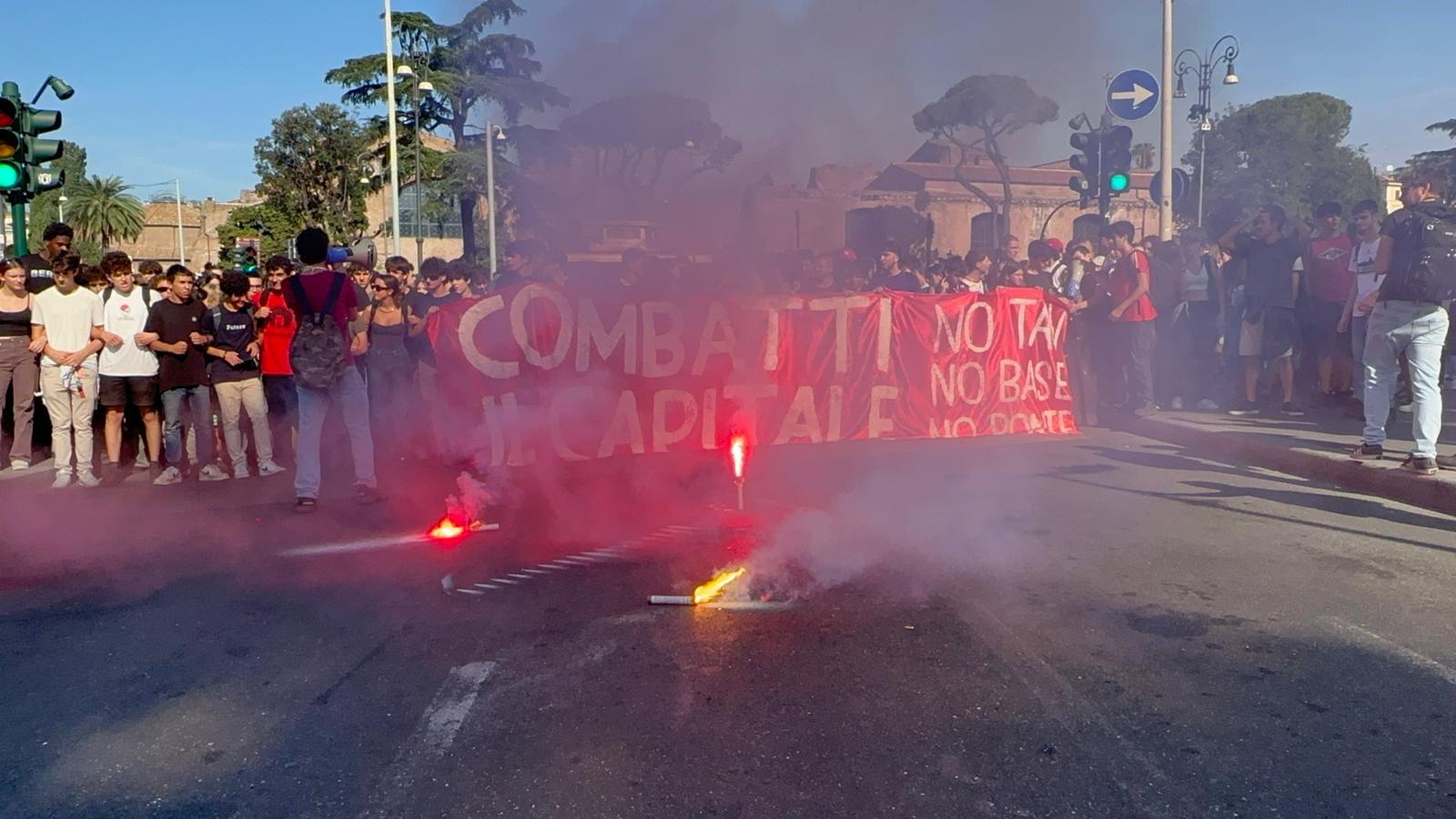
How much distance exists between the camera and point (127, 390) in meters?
7.14

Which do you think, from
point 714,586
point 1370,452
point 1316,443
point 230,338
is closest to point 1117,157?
point 1316,443

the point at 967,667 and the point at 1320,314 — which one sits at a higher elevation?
the point at 1320,314

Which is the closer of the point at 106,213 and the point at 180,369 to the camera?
the point at 180,369

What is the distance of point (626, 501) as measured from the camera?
6051 millimetres

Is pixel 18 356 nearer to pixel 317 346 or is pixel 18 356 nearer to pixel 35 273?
pixel 35 273

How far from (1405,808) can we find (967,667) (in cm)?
123

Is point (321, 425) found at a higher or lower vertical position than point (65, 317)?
lower

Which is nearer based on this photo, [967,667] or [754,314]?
[967,667]

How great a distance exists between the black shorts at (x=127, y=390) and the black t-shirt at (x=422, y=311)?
1735mm

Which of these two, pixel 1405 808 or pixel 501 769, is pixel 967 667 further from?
pixel 501 769

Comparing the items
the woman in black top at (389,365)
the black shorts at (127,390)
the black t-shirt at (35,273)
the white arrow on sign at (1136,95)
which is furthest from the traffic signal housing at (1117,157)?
the black t-shirt at (35,273)

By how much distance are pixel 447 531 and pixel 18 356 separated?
4.15 meters

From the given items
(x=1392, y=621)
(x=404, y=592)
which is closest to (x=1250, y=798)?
(x=1392, y=621)

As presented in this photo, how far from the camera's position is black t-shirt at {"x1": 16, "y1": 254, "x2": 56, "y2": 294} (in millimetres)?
7582
